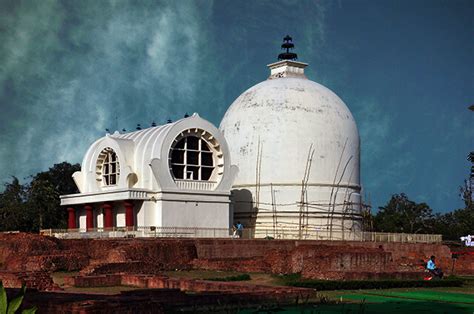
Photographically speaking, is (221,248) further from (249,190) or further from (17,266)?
(249,190)

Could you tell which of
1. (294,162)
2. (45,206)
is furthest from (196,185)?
(45,206)

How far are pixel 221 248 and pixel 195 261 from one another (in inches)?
126

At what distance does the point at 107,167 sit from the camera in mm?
39750

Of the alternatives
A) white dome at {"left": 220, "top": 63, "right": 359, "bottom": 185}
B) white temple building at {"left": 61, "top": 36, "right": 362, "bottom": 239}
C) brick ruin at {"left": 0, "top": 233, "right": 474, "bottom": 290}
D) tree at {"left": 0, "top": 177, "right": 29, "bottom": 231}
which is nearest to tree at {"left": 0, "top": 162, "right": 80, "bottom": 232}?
tree at {"left": 0, "top": 177, "right": 29, "bottom": 231}

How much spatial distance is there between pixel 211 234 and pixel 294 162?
29.6ft

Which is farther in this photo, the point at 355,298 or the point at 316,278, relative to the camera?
the point at 316,278

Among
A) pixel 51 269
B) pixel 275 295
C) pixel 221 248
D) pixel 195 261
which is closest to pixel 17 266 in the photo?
pixel 51 269

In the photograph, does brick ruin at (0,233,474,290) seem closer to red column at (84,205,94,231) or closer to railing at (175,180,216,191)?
railing at (175,180,216,191)

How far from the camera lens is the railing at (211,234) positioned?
33.5 metres

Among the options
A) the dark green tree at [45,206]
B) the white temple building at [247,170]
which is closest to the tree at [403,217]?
the white temple building at [247,170]

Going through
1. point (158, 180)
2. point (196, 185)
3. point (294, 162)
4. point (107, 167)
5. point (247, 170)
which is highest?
point (294, 162)

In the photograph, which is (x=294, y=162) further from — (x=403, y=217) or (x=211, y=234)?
(x=403, y=217)

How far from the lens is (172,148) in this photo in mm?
36906

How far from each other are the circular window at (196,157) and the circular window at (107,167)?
3.31 m
